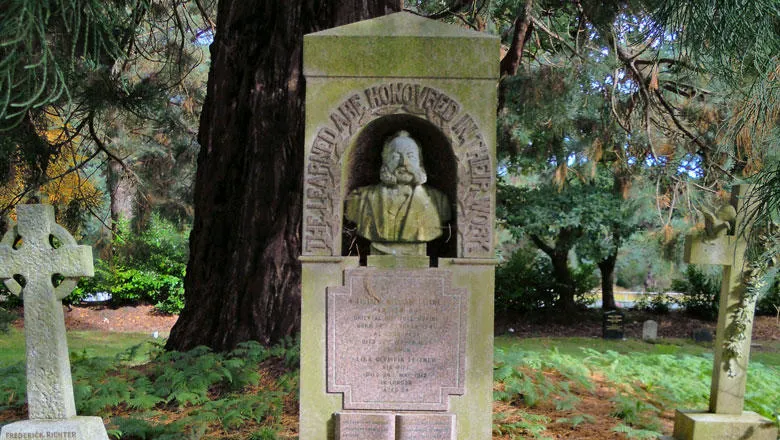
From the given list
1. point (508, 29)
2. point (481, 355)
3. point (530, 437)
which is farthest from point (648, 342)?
point (481, 355)

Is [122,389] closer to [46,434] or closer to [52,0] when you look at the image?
[46,434]

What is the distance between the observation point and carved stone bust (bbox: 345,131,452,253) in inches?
149

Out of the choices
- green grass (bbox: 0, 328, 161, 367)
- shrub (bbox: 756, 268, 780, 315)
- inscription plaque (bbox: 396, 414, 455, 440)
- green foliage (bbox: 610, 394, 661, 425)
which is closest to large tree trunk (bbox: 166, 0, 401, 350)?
inscription plaque (bbox: 396, 414, 455, 440)

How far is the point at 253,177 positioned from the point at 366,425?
3.19 meters

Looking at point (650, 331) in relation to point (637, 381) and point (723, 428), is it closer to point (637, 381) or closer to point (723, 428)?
point (637, 381)

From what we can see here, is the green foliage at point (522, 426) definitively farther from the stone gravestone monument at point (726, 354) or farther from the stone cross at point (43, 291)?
the stone cross at point (43, 291)

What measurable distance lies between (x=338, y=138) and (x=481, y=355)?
1524 mm

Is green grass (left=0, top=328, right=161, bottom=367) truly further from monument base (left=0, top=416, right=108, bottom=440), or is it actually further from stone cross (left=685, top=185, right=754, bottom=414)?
stone cross (left=685, top=185, right=754, bottom=414)

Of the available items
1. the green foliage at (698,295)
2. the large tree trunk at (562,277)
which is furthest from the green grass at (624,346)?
the green foliage at (698,295)

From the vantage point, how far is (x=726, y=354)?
15.7 ft

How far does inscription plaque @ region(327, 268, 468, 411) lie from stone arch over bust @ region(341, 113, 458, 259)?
31 centimetres

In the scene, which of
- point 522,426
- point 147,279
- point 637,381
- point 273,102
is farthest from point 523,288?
point 522,426

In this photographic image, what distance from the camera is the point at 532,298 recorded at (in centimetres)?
1498

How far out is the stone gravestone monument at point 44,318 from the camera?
395 cm
